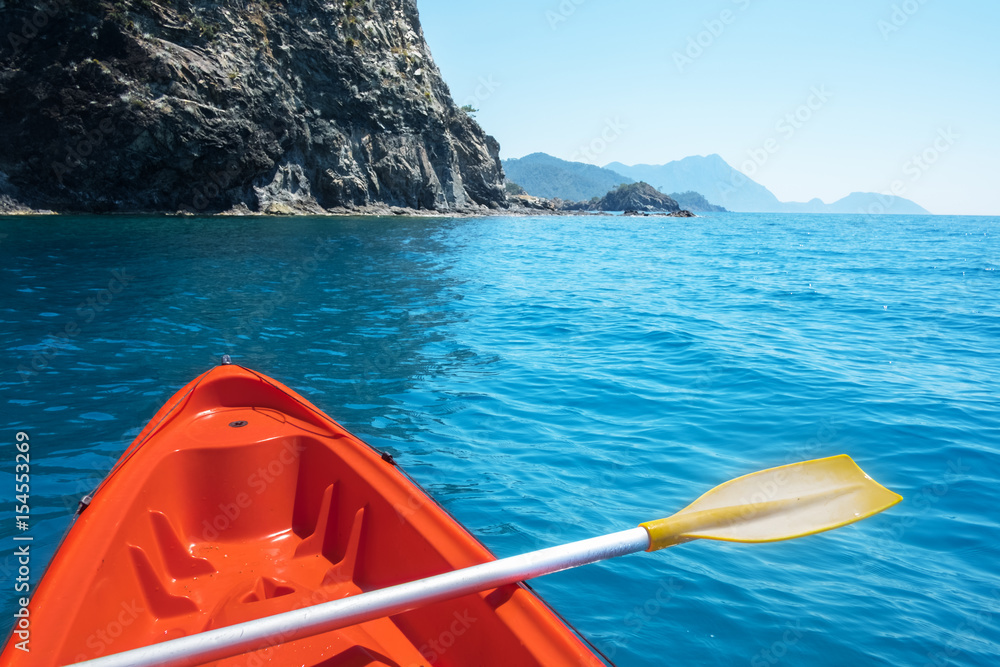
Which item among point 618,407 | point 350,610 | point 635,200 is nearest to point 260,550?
point 350,610

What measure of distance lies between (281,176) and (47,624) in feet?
143

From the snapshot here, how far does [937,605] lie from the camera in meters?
3.80

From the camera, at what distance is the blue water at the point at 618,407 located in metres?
3.80

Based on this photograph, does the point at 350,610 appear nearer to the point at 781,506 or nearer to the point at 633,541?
the point at 633,541

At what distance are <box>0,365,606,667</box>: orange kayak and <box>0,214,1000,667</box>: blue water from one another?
119 cm

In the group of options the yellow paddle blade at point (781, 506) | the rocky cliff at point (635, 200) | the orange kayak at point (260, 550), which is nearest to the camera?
the orange kayak at point (260, 550)

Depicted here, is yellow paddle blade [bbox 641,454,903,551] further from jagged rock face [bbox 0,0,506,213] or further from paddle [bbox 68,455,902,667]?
jagged rock face [bbox 0,0,506,213]

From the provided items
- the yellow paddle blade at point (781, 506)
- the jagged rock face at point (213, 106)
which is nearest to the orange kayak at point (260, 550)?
the yellow paddle blade at point (781, 506)

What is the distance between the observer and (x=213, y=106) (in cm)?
3428

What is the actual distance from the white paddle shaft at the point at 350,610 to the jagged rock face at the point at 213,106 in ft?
122

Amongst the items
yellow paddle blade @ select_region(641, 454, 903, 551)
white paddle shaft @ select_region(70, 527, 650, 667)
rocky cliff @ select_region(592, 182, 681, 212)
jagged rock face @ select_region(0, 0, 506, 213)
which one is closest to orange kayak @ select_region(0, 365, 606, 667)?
white paddle shaft @ select_region(70, 527, 650, 667)

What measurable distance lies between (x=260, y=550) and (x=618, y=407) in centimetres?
473

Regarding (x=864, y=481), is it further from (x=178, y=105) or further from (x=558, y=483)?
(x=178, y=105)

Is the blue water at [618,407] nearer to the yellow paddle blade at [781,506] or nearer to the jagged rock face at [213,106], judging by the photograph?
the yellow paddle blade at [781,506]
